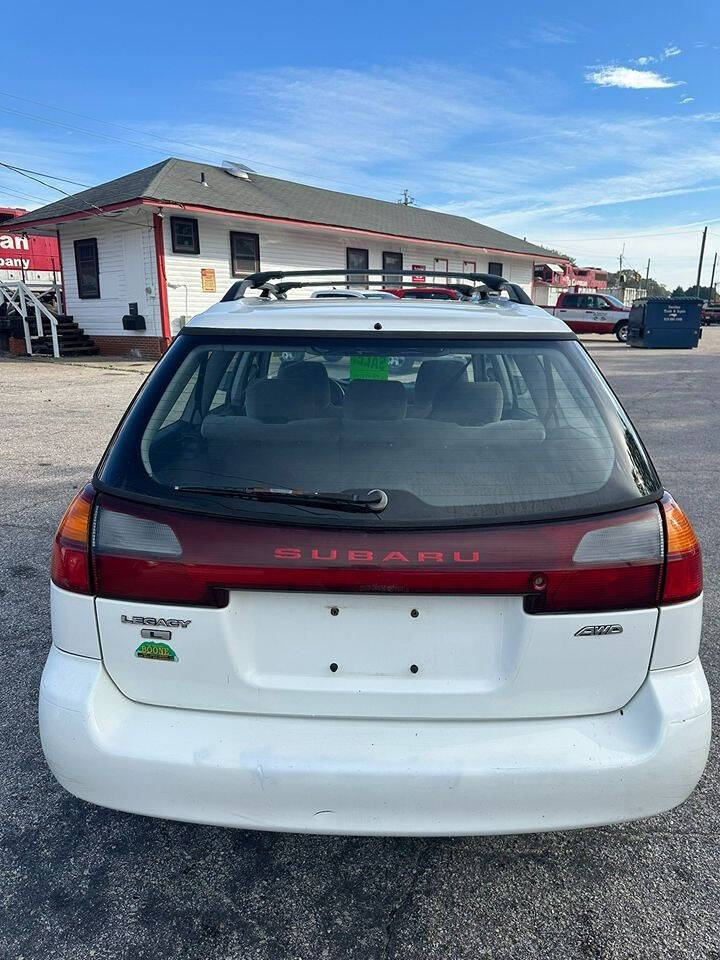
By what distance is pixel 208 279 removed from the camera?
770 inches

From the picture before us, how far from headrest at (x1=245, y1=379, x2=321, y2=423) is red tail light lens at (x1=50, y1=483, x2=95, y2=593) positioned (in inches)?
23.2

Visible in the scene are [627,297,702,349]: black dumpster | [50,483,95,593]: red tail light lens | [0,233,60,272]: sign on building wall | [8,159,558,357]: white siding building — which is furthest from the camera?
[0,233,60,272]: sign on building wall

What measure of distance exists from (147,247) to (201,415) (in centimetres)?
1789

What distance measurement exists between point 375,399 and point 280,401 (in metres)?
0.33

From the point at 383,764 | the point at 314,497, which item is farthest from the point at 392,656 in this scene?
the point at 314,497

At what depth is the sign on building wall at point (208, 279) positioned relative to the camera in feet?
63.7

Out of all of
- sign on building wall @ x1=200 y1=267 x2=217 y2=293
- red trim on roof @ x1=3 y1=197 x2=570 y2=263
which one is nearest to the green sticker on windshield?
red trim on roof @ x1=3 y1=197 x2=570 y2=263

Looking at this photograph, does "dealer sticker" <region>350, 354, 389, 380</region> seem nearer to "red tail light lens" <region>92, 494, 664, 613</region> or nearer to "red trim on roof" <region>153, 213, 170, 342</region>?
"red tail light lens" <region>92, 494, 664, 613</region>

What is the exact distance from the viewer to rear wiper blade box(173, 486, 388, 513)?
5.79 feet

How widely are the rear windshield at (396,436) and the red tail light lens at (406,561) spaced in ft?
0.15

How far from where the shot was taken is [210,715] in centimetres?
183

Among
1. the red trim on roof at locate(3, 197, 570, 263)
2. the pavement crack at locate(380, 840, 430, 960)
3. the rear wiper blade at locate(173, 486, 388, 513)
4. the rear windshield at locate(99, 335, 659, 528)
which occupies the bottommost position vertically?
the pavement crack at locate(380, 840, 430, 960)

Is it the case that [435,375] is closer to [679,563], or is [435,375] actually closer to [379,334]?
[379,334]

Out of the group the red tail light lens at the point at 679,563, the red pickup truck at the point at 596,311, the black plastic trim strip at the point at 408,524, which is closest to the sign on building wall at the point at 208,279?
the red pickup truck at the point at 596,311
